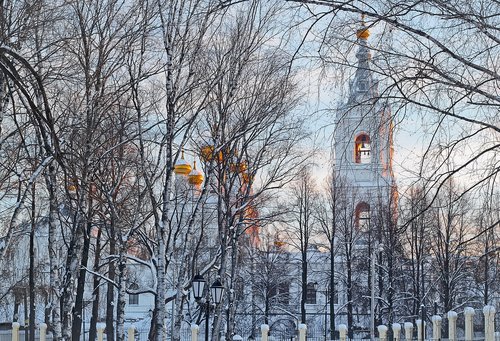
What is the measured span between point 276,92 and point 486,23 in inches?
536

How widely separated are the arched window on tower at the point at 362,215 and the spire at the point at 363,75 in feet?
125

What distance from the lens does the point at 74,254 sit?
18031 mm

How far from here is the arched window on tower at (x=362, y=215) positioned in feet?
154

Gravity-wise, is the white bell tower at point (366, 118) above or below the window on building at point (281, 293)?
above

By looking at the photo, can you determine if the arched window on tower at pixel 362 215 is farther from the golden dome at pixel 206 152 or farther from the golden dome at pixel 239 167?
the golden dome at pixel 206 152

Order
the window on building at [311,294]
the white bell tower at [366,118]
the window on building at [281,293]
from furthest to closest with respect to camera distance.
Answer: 1. the window on building at [311,294]
2. the window on building at [281,293]
3. the white bell tower at [366,118]

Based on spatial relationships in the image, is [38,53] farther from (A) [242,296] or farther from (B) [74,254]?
(A) [242,296]

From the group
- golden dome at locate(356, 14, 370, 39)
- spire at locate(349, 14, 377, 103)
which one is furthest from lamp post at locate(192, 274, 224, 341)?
golden dome at locate(356, 14, 370, 39)

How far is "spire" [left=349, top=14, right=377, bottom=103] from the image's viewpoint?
25.3 ft

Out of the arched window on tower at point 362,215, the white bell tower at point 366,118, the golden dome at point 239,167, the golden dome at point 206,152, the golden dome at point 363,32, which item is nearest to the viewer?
the golden dome at point 363,32

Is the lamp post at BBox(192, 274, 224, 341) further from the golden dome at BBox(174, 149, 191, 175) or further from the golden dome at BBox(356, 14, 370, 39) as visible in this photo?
the golden dome at BBox(356, 14, 370, 39)

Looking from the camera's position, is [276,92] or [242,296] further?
[242,296]

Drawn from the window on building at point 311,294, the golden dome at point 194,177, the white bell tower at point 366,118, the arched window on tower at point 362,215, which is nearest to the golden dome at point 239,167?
the golden dome at point 194,177

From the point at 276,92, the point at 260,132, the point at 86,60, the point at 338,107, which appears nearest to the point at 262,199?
the point at 260,132
